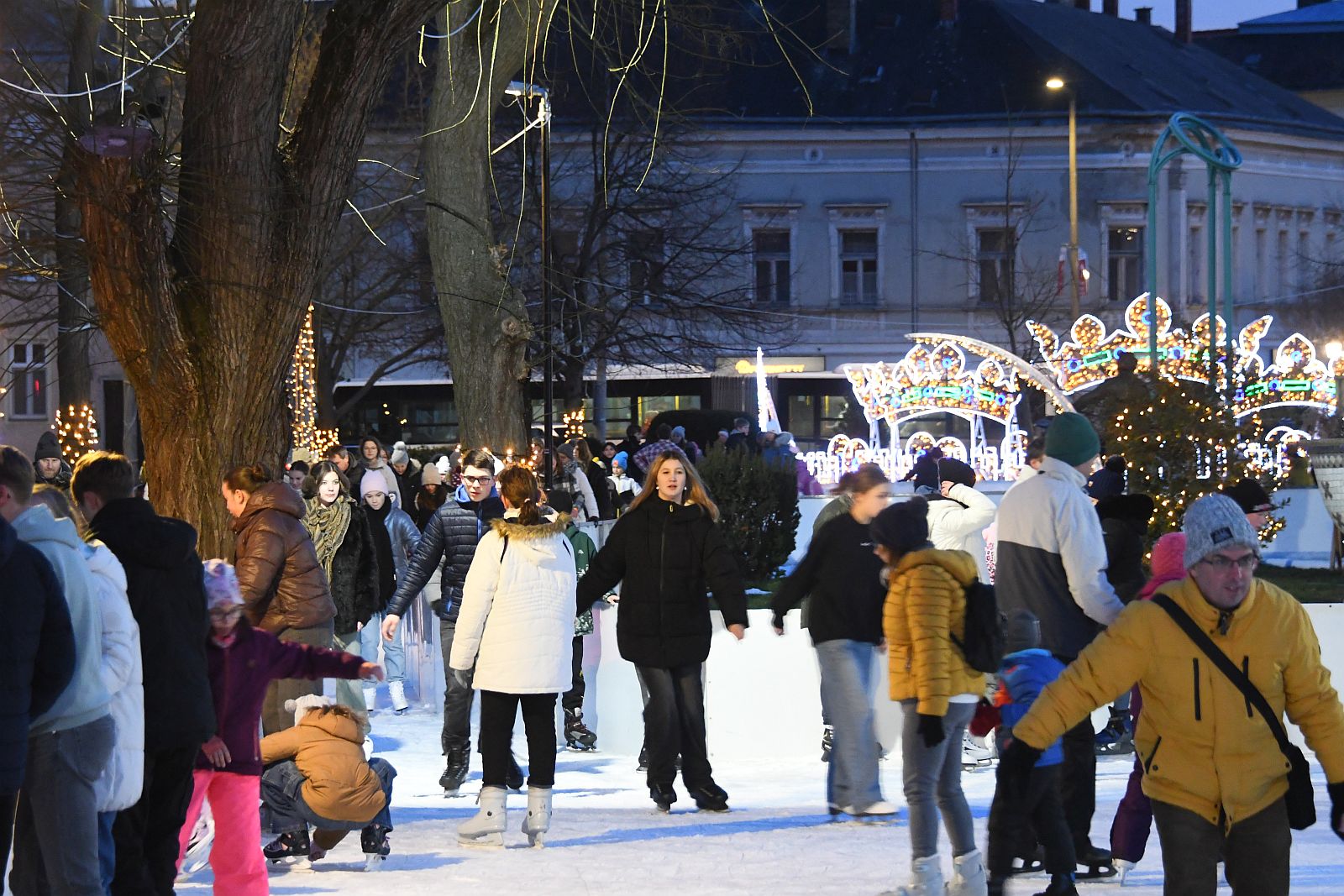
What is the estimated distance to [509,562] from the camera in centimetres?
906

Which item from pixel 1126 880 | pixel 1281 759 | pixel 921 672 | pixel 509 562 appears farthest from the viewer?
pixel 509 562

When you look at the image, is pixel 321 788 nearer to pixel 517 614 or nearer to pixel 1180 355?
pixel 517 614

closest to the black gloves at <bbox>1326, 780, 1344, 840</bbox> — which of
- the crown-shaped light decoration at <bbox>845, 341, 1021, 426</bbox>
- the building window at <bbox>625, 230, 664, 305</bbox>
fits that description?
the crown-shaped light decoration at <bbox>845, 341, 1021, 426</bbox>

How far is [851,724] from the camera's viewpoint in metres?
9.54

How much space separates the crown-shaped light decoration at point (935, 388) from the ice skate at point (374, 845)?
1649 centimetres

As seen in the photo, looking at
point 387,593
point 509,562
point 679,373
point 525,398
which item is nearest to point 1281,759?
point 509,562

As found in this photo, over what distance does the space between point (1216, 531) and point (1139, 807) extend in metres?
2.67

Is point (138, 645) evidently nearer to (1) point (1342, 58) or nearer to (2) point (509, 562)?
(2) point (509, 562)

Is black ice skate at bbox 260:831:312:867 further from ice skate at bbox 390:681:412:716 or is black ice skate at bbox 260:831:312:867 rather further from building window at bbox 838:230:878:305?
building window at bbox 838:230:878:305

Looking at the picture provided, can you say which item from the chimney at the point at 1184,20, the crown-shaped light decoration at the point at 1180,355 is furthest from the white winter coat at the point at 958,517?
the chimney at the point at 1184,20

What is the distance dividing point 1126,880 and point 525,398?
11631 mm

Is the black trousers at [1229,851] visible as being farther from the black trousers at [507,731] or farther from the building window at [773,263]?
the building window at [773,263]

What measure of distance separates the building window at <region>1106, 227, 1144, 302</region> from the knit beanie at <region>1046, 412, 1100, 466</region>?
39183mm

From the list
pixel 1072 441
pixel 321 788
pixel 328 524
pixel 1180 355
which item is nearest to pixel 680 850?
pixel 321 788
